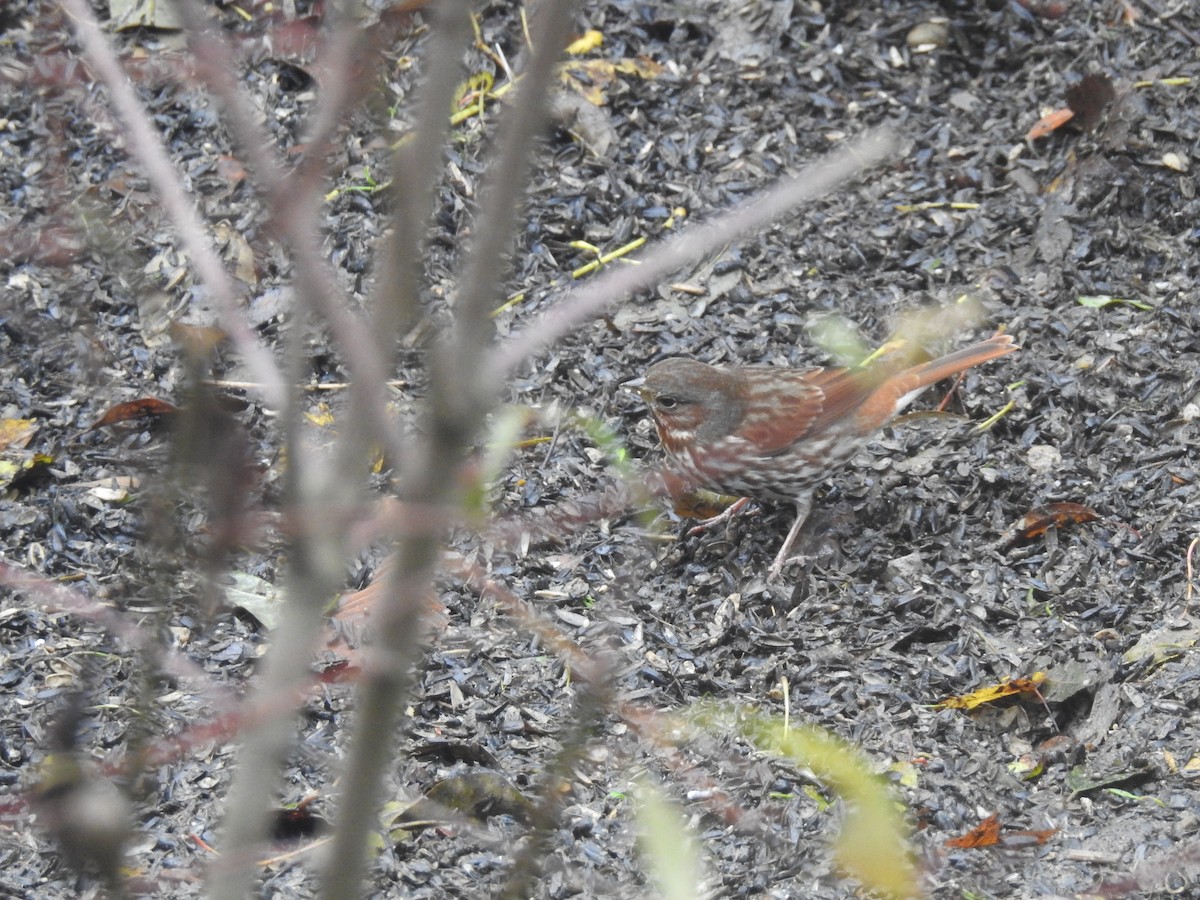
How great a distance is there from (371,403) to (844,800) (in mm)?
2868

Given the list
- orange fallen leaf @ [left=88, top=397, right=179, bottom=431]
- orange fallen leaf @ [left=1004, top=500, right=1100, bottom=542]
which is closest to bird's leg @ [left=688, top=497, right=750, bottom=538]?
orange fallen leaf @ [left=1004, top=500, right=1100, bottom=542]

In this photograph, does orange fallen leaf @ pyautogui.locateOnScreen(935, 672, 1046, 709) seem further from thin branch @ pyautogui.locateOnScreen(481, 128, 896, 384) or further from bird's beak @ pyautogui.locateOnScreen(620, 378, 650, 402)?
thin branch @ pyautogui.locateOnScreen(481, 128, 896, 384)

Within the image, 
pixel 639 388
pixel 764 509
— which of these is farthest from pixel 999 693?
pixel 639 388

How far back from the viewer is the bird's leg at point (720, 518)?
529 cm

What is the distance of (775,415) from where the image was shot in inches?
205

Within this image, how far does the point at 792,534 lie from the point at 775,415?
44 cm

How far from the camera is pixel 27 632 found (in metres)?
4.54

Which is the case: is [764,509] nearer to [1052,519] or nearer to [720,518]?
[720,518]

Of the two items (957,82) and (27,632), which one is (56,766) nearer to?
(27,632)

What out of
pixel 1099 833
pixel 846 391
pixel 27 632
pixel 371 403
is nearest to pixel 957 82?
pixel 846 391

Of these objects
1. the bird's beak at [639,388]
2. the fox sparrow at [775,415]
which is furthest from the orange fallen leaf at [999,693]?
the bird's beak at [639,388]

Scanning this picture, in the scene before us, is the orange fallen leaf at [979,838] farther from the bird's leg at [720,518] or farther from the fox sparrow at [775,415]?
the bird's leg at [720,518]

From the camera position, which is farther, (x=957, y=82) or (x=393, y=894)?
(x=957, y=82)

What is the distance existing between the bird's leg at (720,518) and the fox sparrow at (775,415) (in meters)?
0.12
